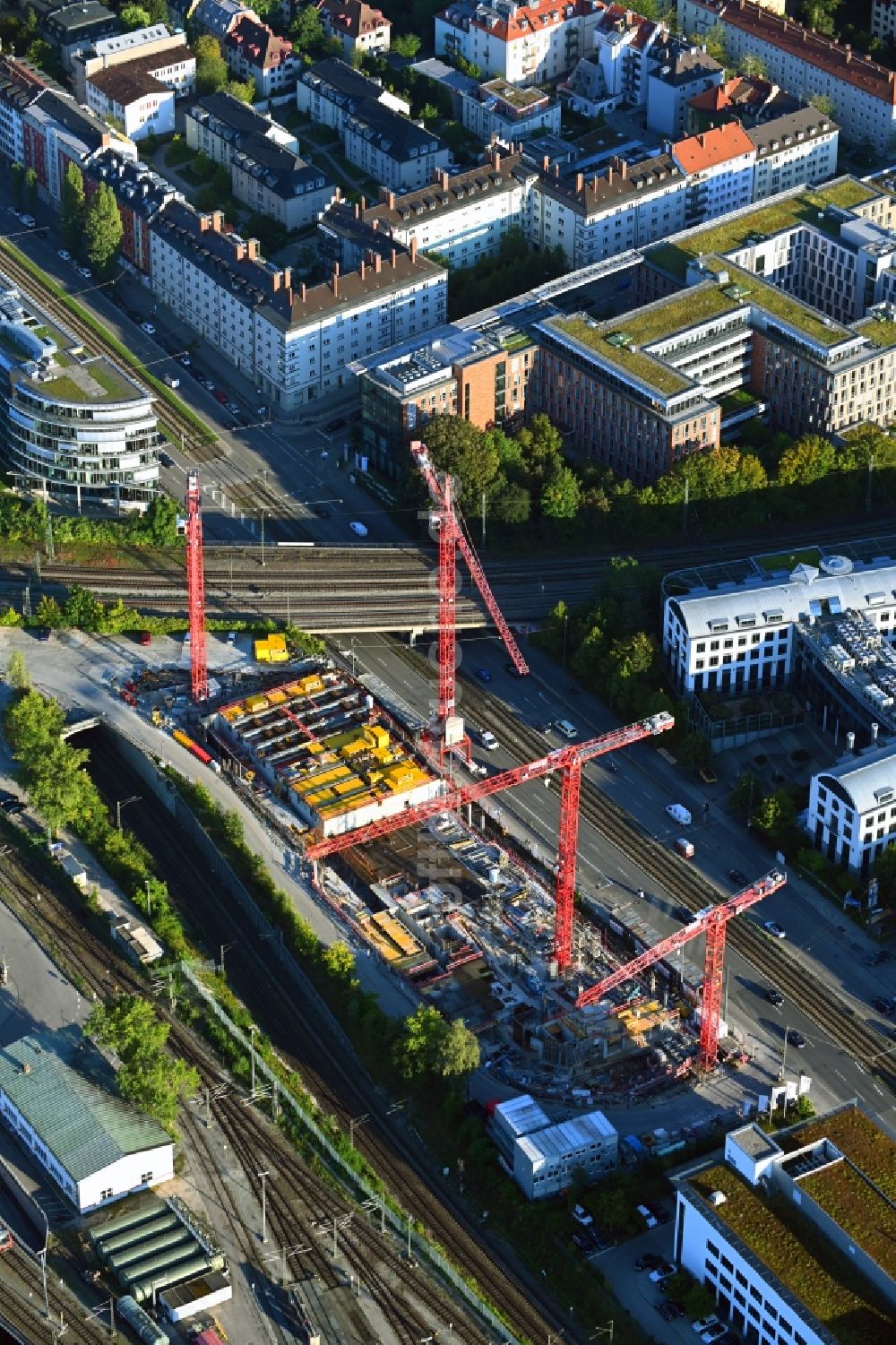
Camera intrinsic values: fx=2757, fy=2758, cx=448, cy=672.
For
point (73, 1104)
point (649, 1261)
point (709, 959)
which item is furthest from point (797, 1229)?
point (73, 1104)

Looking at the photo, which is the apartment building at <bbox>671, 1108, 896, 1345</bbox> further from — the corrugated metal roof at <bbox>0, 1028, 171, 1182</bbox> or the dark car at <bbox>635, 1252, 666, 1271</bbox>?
the corrugated metal roof at <bbox>0, 1028, 171, 1182</bbox>

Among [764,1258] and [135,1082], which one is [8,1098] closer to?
[135,1082]

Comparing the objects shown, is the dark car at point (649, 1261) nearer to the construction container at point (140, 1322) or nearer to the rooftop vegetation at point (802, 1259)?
the rooftop vegetation at point (802, 1259)

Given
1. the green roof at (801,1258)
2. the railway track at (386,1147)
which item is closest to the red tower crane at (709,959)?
the green roof at (801,1258)

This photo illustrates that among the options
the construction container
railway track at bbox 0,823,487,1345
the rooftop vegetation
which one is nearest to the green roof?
the rooftop vegetation

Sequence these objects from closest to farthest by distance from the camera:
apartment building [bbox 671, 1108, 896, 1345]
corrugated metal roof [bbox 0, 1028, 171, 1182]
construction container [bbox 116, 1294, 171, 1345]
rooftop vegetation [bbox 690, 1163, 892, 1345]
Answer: rooftop vegetation [bbox 690, 1163, 892, 1345] < apartment building [bbox 671, 1108, 896, 1345] < construction container [bbox 116, 1294, 171, 1345] < corrugated metal roof [bbox 0, 1028, 171, 1182]

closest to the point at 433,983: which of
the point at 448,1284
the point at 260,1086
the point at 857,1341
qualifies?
the point at 260,1086

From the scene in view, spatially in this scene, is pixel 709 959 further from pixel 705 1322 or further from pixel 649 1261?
pixel 705 1322
